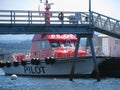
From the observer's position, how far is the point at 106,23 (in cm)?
5938

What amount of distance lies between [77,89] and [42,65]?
13.9 meters

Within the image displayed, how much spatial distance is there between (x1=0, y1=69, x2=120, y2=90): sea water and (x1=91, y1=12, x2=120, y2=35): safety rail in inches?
182

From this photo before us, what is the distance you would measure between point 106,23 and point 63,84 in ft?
23.7

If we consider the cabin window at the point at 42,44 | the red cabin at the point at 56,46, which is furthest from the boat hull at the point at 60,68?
the cabin window at the point at 42,44

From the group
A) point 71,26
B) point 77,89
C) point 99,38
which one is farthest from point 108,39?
point 77,89

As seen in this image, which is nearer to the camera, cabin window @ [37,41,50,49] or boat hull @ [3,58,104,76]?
boat hull @ [3,58,104,76]

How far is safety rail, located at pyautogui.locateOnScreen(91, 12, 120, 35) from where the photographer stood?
5878 cm

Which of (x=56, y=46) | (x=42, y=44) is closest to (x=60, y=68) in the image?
(x=56, y=46)

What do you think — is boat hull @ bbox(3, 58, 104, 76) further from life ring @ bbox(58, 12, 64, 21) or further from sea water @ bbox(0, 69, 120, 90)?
life ring @ bbox(58, 12, 64, 21)

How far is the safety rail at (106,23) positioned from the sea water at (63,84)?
15.2ft

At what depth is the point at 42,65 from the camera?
2554 inches

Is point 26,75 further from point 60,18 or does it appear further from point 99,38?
point 60,18

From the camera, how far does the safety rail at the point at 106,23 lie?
58.8m

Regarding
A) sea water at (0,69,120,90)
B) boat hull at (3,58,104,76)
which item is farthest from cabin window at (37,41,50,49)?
sea water at (0,69,120,90)
